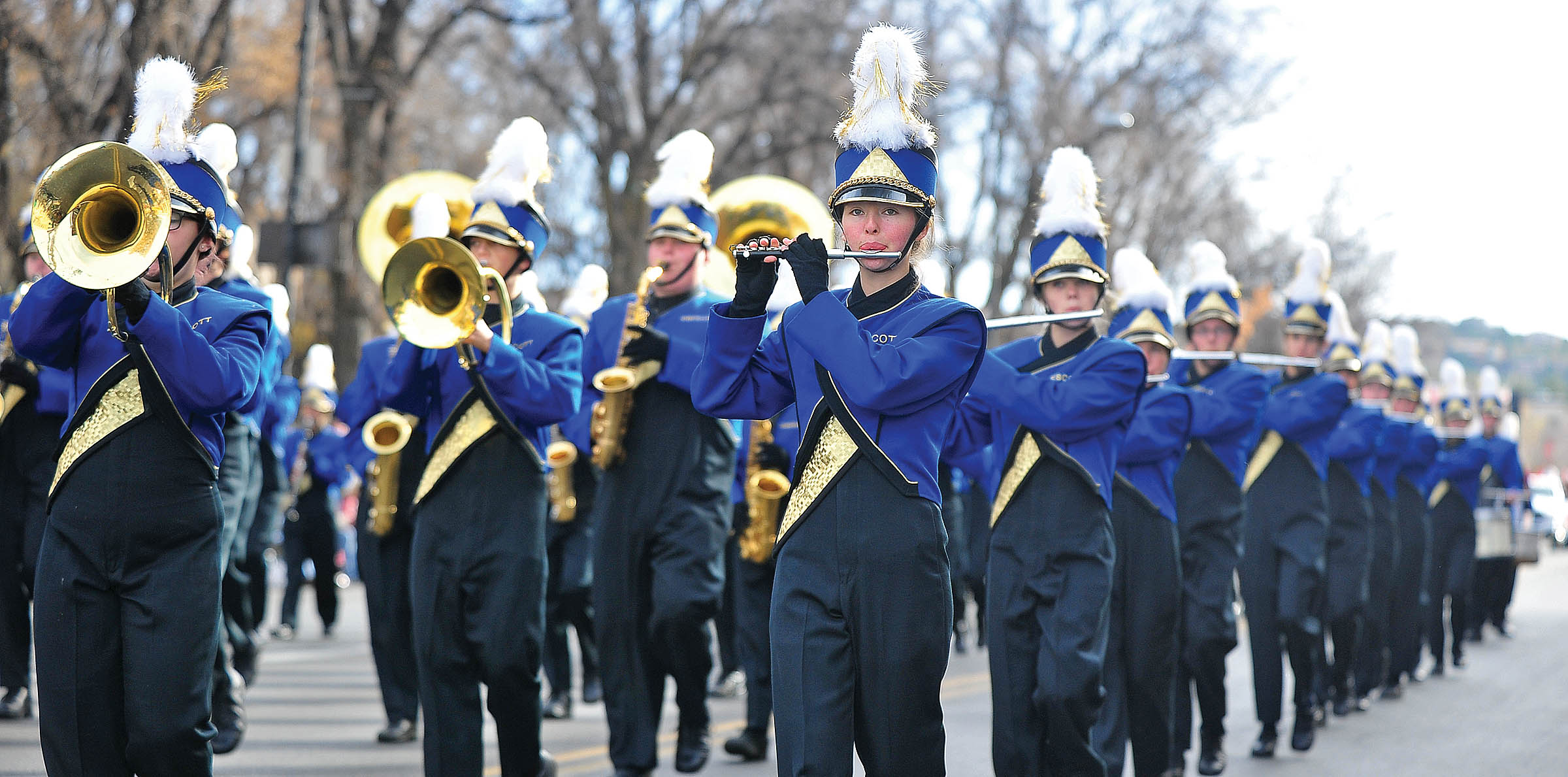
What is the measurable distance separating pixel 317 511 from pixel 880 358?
9.88m

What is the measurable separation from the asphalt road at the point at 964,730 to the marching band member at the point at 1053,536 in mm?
1905

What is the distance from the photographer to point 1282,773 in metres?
8.45

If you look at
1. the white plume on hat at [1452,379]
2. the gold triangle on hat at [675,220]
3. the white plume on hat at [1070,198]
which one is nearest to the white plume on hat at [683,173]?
the gold triangle on hat at [675,220]

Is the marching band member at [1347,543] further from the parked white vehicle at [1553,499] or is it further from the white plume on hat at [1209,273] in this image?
the parked white vehicle at [1553,499]

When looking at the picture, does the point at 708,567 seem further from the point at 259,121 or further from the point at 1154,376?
the point at 259,121

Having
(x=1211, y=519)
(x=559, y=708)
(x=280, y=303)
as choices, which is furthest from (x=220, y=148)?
(x=1211, y=519)

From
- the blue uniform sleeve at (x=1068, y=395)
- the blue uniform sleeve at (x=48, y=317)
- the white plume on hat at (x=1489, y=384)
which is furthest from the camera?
the white plume on hat at (x=1489, y=384)

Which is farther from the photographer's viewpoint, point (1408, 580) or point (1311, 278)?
point (1408, 580)

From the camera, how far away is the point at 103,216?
4.30m

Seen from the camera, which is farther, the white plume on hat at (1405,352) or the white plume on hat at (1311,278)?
the white plume on hat at (1405,352)

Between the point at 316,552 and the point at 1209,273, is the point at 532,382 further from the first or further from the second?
the point at 316,552

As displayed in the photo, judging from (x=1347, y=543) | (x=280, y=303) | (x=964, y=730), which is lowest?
(x=964, y=730)

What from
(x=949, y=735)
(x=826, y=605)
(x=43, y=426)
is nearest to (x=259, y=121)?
(x=43, y=426)

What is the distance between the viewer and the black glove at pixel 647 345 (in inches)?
254
